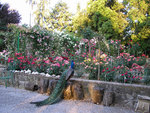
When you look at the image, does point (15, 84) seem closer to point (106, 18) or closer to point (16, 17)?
point (16, 17)

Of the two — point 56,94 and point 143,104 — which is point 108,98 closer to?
point 143,104

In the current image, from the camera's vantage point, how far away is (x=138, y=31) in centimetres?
1223

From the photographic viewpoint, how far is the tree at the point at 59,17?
20875mm

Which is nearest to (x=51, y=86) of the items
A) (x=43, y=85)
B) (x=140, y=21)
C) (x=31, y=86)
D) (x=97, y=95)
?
(x=43, y=85)

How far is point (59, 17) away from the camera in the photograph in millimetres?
21656

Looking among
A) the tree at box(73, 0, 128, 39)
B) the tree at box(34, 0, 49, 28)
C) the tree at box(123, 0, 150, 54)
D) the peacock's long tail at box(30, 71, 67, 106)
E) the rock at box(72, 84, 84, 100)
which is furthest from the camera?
the tree at box(34, 0, 49, 28)

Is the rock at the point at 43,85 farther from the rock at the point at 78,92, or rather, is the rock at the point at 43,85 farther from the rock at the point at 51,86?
the rock at the point at 78,92

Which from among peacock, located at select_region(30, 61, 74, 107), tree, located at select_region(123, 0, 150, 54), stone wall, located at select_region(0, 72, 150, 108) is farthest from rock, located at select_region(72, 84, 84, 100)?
tree, located at select_region(123, 0, 150, 54)

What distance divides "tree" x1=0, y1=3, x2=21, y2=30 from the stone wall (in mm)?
8666

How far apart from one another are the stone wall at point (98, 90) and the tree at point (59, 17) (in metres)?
16.8

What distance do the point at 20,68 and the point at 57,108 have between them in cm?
287

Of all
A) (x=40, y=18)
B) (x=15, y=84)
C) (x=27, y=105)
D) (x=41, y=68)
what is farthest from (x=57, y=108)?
(x=40, y=18)

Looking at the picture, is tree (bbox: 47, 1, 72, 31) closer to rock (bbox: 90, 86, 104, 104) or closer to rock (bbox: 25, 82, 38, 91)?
rock (bbox: 25, 82, 38, 91)

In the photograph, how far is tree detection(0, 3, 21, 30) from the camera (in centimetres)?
1147
